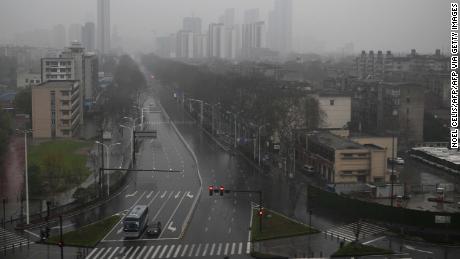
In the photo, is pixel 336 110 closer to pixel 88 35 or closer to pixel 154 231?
pixel 154 231

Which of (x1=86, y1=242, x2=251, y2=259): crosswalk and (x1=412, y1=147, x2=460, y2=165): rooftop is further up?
(x1=412, y1=147, x2=460, y2=165): rooftop

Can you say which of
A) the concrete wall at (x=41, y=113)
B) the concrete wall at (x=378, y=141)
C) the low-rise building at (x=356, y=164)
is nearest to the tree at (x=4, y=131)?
the concrete wall at (x=41, y=113)

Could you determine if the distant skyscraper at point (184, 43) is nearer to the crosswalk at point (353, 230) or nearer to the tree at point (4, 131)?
the tree at point (4, 131)

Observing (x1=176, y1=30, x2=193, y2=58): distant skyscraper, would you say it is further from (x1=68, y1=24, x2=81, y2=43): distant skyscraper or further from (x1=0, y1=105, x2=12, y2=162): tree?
(x1=0, y1=105, x2=12, y2=162): tree

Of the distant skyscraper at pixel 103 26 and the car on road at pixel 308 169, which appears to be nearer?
the car on road at pixel 308 169

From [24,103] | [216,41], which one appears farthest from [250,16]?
[24,103]

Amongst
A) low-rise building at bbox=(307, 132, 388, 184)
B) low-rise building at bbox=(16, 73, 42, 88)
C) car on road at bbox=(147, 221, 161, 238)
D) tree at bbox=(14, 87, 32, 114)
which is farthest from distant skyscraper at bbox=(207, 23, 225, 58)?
car on road at bbox=(147, 221, 161, 238)
